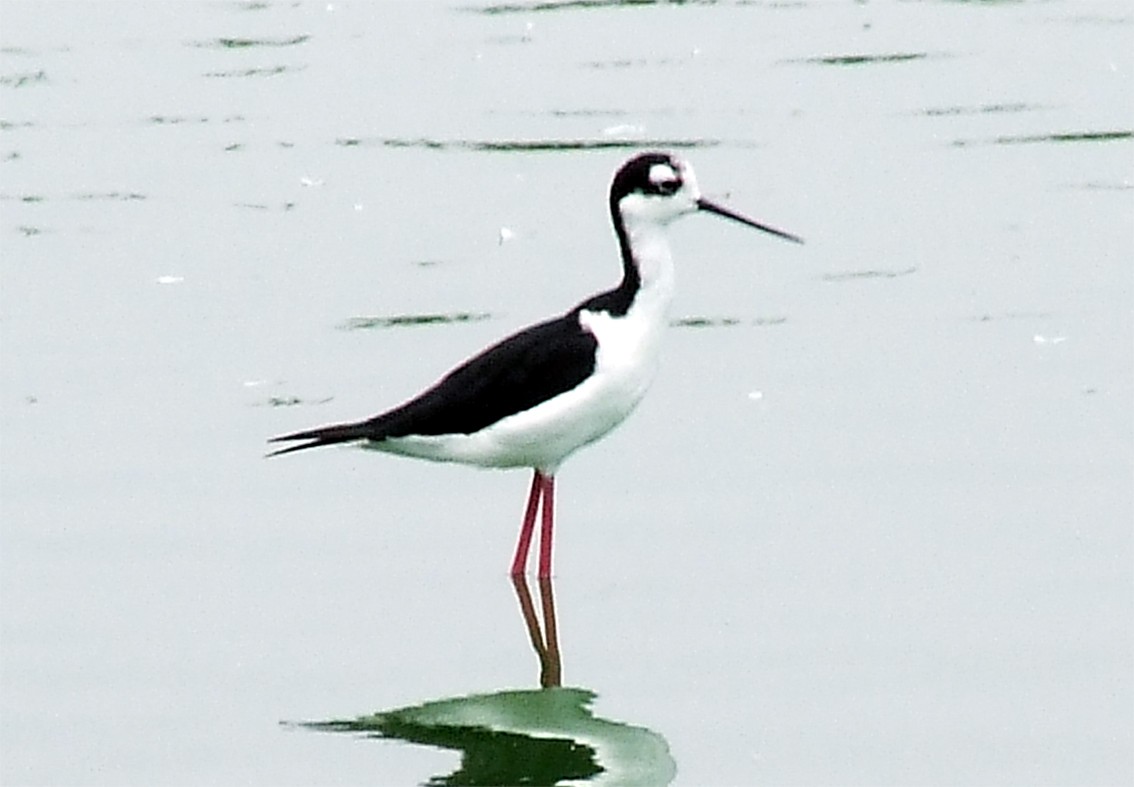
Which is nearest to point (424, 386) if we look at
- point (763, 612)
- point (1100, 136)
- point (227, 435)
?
point (227, 435)

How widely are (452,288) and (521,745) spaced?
14.6 feet

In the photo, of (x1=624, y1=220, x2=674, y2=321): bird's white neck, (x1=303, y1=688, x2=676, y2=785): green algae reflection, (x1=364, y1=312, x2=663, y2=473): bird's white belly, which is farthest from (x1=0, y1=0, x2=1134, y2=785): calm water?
(x1=624, y1=220, x2=674, y2=321): bird's white neck

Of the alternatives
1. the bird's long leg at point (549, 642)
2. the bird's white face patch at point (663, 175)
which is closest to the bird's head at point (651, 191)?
the bird's white face patch at point (663, 175)

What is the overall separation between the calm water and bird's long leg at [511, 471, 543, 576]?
99mm

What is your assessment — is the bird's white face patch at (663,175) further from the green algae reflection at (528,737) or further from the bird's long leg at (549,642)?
the green algae reflection at (528,737)

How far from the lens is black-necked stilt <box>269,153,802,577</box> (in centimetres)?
880

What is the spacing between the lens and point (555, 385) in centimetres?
877

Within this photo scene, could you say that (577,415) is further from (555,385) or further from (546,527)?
(546,527)

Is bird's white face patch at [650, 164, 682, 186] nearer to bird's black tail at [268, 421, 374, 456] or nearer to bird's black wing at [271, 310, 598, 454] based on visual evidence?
bird's black wing at [271, 310, 598, 454]

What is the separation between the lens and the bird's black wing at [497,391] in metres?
8.80

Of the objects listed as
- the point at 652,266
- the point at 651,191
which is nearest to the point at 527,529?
the point at 652,266

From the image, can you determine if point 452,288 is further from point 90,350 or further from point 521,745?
point 521,745

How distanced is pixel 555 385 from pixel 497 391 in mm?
198

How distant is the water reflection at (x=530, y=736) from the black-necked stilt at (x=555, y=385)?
0.82 m
